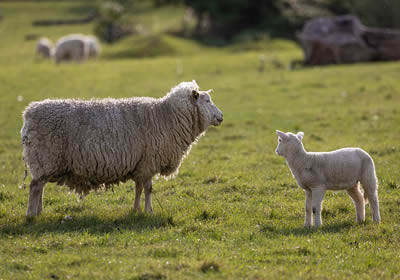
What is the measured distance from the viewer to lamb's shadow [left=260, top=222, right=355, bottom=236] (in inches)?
316

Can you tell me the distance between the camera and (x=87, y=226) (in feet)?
27.5

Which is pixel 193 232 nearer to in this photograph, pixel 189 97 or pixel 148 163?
pixel 148 163

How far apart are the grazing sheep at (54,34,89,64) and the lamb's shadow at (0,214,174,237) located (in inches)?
1014

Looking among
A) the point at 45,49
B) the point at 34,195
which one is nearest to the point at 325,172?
the point at 34,195

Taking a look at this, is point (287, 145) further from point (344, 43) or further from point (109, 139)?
point (344, 43)

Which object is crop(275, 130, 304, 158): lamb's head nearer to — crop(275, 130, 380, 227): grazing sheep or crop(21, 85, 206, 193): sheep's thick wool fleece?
crop(275, 130, 380, 227): grazing sheep

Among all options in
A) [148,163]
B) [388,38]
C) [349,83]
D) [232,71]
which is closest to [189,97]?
[148,163]

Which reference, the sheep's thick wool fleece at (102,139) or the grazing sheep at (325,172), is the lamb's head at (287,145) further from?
the sheep's thick wool fleece at (102,139)

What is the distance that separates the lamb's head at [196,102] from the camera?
9.61m

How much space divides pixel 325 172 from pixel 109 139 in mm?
3437

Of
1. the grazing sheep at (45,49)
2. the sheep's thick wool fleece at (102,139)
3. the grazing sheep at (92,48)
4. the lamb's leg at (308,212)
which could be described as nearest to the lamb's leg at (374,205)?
the lamb's leg at (308,212)

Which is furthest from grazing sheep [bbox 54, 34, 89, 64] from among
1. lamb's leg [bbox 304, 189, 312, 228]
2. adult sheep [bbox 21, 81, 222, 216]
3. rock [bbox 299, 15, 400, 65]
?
lamb's leg [bbox 304, 189, 312, 228]

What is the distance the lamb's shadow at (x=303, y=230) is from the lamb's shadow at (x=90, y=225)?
1507mm

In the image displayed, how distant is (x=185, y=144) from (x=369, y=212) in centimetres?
332
